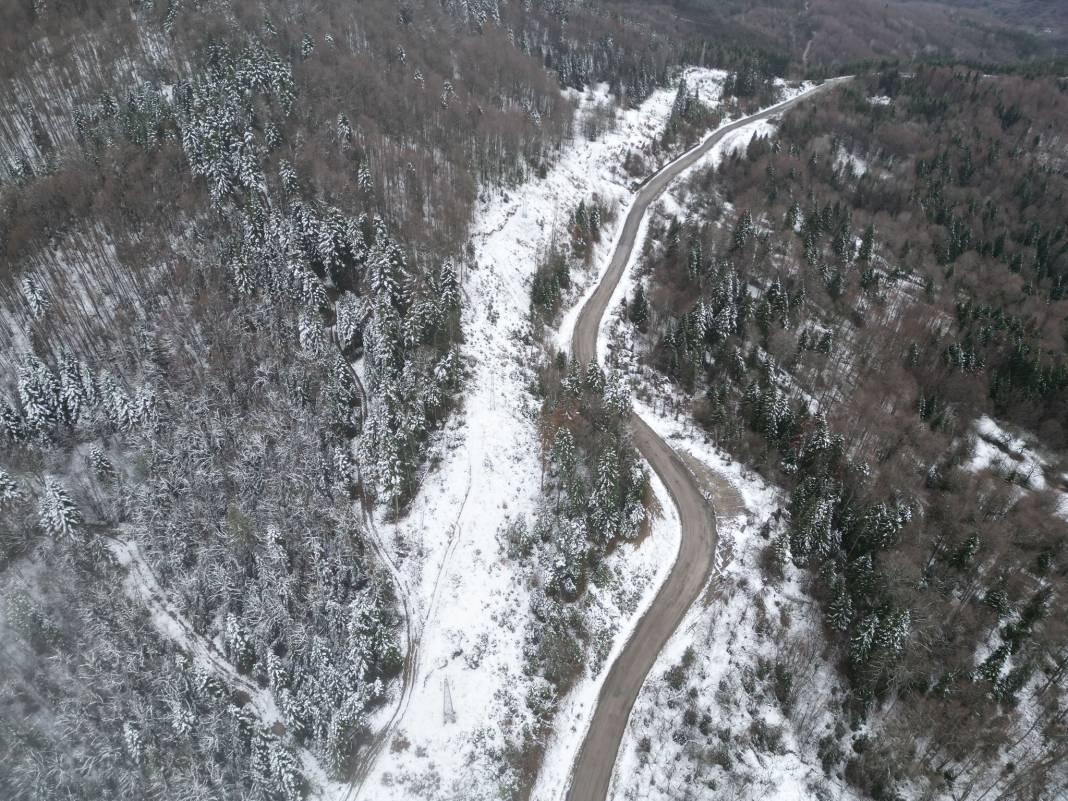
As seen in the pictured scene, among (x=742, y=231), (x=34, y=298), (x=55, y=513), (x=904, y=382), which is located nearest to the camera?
(x=55, y=513)

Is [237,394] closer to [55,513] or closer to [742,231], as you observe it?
[55,513]

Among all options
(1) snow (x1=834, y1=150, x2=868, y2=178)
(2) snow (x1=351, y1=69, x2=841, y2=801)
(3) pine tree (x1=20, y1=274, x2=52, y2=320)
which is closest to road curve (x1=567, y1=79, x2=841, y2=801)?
(2) snow (x1=351, y1=69, x2=841, y2=801)

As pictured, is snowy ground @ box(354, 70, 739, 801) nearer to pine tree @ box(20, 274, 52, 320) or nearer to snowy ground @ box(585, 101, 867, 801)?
snowy ground @ box(585, 101, 867, 801)

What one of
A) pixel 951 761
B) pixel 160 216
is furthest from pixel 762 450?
pixel 160 216

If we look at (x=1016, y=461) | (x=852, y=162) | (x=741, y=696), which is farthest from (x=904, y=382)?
(x=852, y=162)

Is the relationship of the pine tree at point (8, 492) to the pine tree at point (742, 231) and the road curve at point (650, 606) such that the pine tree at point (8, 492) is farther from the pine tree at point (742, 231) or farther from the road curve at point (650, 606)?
the pine tree at point (742, 231)

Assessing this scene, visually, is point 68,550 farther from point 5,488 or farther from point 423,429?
point 423,429

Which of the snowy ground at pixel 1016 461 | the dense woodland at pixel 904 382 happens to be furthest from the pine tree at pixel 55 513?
the snowy ground at pixel 1016 461
